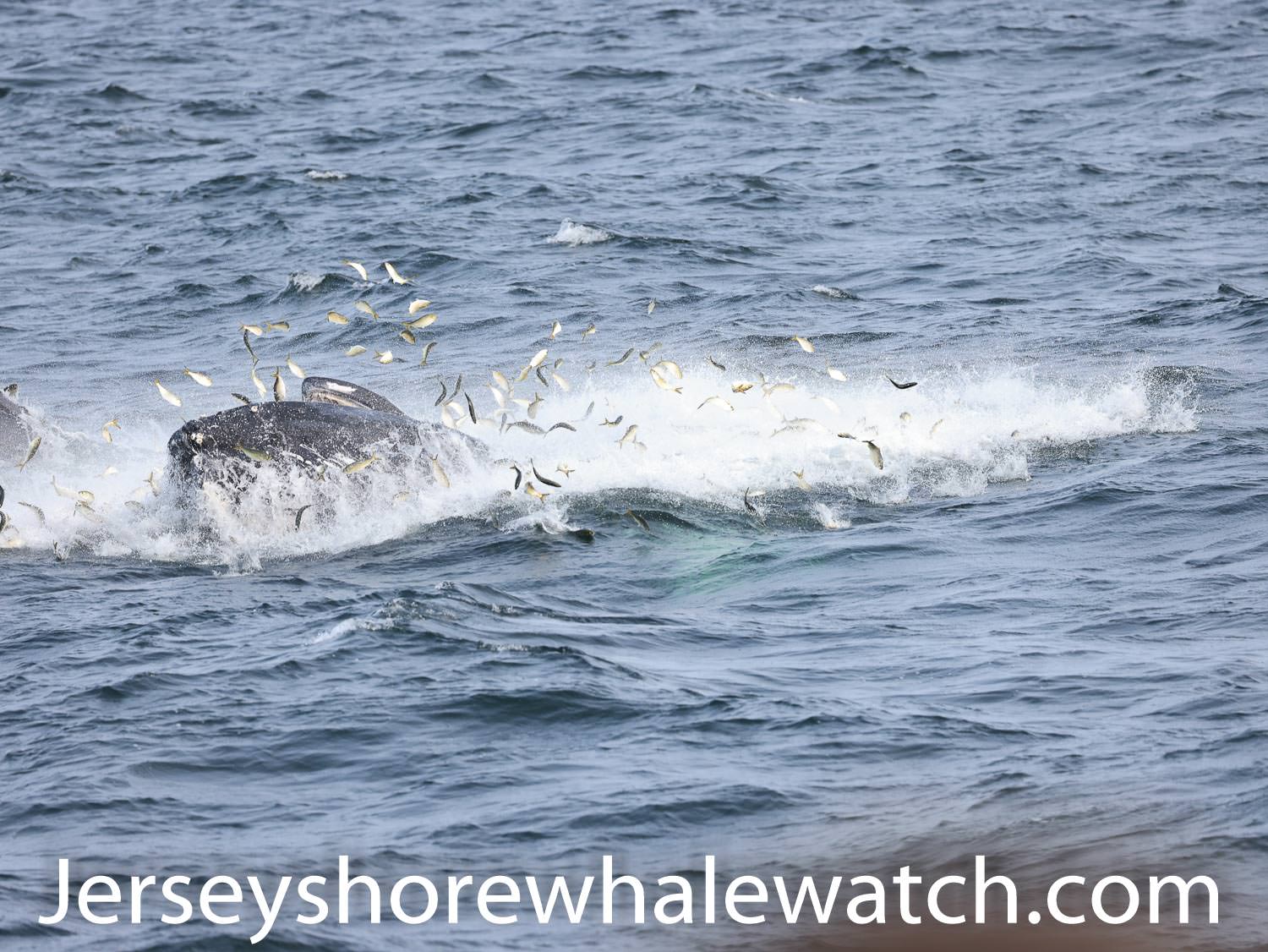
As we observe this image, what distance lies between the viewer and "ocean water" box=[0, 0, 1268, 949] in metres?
7.75

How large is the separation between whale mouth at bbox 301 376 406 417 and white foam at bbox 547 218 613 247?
929 cm

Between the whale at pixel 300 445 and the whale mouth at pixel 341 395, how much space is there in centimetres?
17

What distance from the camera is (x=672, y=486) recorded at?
45.7 ft

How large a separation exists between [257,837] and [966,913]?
3.14 metres

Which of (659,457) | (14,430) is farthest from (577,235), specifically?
(14,430)

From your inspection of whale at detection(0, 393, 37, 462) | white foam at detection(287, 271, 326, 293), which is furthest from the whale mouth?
white foam at detection(287, 271, 326, 293)

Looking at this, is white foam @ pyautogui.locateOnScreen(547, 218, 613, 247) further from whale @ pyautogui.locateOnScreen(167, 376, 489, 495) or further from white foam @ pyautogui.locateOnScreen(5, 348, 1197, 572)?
whale @ pyautogui.locateOnScreen(167, 376, 489, 495)

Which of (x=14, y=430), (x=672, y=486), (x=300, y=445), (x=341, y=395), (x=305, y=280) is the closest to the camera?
(x=300, y=445)

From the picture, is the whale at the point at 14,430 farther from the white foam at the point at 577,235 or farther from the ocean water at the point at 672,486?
the white foam at the point at 577,235

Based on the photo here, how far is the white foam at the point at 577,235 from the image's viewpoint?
77.3 feet

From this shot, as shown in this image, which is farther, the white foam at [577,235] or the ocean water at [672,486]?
the white foam at [577,235]

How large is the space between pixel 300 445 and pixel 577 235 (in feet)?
37.3

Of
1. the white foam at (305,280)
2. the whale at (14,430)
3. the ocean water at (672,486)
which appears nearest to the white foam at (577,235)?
the ocean water at (672,486)

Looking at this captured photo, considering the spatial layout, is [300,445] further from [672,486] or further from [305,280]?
[305,280]
